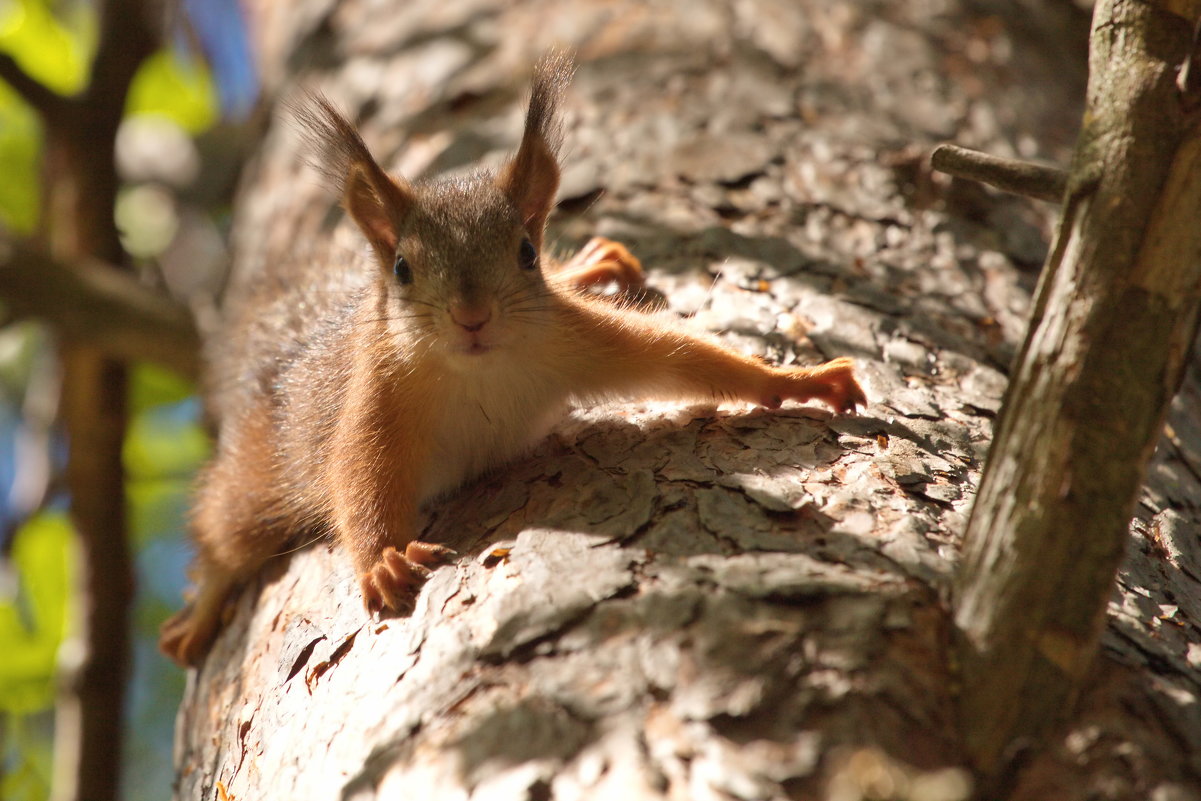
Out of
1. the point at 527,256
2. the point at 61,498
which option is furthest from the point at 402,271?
the point at 61,498

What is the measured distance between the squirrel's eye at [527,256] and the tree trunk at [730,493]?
40cm

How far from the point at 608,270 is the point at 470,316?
0.62 metres

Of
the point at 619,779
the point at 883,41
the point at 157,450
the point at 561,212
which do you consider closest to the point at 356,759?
the point at 619,779

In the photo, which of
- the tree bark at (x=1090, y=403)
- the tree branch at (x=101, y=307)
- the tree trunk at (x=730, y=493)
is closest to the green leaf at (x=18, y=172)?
the tree branch at (x=101, y=307)

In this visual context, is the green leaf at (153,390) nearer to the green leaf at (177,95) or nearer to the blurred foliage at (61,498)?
the blurred foliage at (61,498)

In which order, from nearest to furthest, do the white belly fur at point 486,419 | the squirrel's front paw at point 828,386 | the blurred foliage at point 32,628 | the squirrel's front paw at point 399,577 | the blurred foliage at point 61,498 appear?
the squirrel's front paw at point 399,577 → the squirrel's front paw at point 828,386 → the white belly fur at point 486,419 → the blurred foliage at point 32,628 → the blurred foliage at point 61,498

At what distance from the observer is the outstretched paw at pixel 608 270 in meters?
2.88

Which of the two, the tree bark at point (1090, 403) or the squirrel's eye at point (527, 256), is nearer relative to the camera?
the tree bark at point (1090, 403)

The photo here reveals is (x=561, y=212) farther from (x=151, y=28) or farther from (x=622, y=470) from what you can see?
(x=151, y=28)

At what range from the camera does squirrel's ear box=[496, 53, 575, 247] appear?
265cm

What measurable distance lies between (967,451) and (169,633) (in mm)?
2133

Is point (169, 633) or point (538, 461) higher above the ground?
point (538, 461)

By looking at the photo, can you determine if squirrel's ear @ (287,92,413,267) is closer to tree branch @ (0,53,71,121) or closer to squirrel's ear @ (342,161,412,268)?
squirrel's ear @ (342,161,412,268)

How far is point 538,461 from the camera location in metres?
2.40
